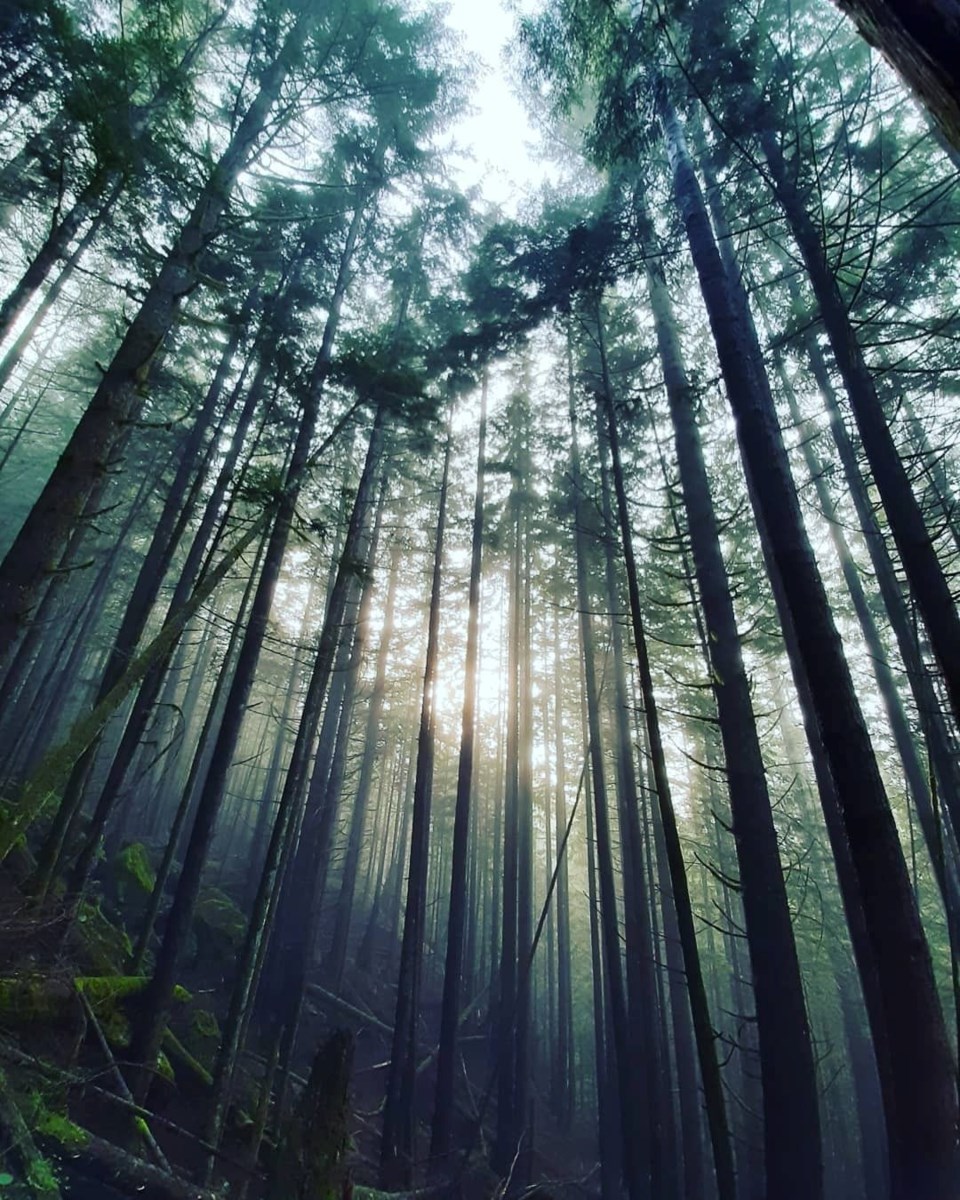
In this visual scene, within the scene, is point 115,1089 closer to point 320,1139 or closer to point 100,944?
point 100,944

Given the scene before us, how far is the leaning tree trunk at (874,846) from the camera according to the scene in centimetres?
282

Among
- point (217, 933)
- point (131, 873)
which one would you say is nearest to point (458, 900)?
point (217, 933)

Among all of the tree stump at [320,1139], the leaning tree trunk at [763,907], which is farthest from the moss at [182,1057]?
the leaning tree trunk at [763,907]

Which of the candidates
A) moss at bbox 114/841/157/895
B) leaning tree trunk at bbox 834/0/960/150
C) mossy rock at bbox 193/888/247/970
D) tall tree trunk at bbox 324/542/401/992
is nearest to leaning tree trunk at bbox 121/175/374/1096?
leaning tree trunk at bbox 834/0/960/150

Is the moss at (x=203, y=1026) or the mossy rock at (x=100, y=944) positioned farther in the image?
the moss at (x=203, y=1026)

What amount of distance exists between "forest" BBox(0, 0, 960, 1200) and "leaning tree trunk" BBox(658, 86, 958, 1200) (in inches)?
1.0

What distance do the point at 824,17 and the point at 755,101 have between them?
7.51 meters

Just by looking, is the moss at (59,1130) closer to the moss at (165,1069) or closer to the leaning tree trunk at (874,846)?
the moss at (165,1069)

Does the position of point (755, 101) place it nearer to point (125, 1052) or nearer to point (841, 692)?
point (841, 692)

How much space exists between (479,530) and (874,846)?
38.4 feet

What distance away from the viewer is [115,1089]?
6500 mm

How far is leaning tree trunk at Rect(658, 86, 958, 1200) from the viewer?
2818mm

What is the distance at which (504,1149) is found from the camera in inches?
464

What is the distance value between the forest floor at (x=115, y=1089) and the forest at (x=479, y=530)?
Answer: 61 mm
